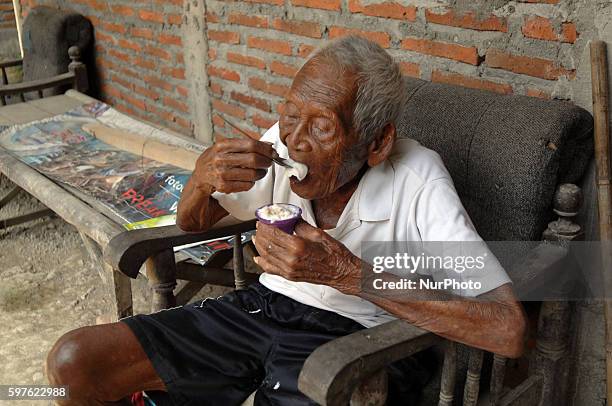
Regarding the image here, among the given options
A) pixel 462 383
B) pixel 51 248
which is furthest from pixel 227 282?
pixel 51 248

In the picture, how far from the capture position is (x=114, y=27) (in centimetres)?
496

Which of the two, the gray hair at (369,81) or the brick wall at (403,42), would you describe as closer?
the gray hair at (369,81)

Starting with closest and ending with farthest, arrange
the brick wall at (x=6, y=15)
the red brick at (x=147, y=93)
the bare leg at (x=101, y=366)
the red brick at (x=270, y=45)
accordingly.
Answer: the bare leg at (x=101, y=366), the red brick at (x=270, y=45), the red brick at (x=147, y=93), the brick wall at (x=6, y=15)

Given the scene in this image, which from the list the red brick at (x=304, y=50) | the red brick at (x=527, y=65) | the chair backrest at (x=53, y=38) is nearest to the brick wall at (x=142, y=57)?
the chair backrest at (x=53, y=38)

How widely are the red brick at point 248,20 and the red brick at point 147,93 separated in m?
1.26

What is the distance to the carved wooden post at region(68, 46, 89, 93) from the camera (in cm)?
478

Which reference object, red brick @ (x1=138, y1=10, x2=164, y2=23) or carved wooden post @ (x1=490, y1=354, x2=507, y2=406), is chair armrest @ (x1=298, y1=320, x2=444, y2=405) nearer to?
carved wooden post @ (x1=490, y1=354, x2=507, y2=406)

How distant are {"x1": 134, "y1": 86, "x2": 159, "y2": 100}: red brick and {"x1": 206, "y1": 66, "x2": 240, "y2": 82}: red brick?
2.83 ft

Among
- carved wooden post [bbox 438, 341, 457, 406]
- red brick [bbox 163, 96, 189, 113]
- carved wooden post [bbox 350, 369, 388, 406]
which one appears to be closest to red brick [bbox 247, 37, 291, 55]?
red brick [bbox 163, 96, 189, 113]

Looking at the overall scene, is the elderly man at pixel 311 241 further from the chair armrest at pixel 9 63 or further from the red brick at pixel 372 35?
the chair armrest at pixel 9 63

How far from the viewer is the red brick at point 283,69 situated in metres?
3.30

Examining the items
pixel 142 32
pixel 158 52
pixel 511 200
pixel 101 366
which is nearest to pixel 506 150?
pixel 511 200

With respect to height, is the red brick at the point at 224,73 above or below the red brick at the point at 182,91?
above

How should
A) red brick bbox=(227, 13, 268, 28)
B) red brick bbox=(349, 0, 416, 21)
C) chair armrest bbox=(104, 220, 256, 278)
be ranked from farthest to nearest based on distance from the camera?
1. red brick bbox=(227, 13, 268, 28)
2. red brick bbox=(349, 0, 416, 21)
3. chair armrest bbox=(104, 220, 256, 278)
